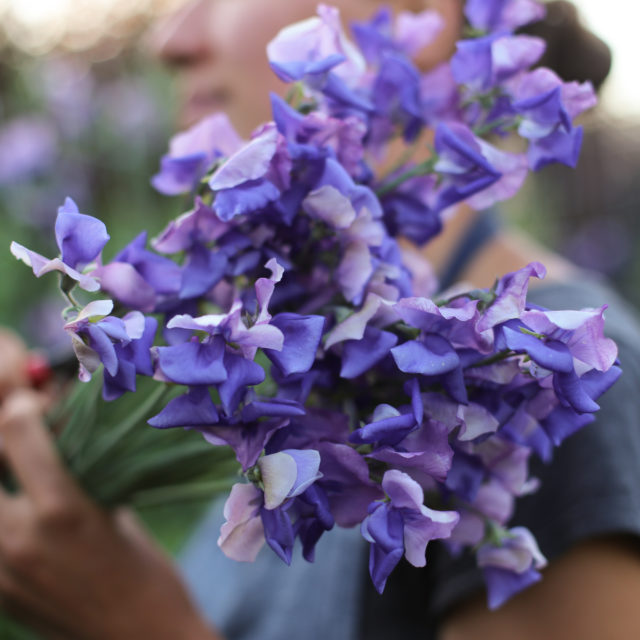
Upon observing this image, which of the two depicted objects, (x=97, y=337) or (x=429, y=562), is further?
(x=429, y=562)

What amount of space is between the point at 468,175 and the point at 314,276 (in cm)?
12

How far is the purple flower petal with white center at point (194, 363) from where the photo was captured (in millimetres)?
352

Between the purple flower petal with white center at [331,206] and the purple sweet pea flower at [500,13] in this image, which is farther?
the purple sweet pea flower at [500,13]

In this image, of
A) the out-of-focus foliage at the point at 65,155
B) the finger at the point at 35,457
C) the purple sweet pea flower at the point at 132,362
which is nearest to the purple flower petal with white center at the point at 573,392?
the purple sweet pea flower at the point at 132,362

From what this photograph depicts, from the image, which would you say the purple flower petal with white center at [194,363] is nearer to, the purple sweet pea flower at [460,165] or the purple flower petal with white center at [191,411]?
the purple flower petal with white center at [191,411]

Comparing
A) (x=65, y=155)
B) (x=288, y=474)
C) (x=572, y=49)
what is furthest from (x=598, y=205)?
(x=288, y=474)

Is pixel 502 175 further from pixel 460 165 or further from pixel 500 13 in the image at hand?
pixel 500 13

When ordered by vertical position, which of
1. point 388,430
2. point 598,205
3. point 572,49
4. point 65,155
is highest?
point 388,430

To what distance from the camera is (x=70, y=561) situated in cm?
73

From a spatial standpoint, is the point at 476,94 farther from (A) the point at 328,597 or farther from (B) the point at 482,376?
(A) the point at 328,597

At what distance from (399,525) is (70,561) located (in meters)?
0.48

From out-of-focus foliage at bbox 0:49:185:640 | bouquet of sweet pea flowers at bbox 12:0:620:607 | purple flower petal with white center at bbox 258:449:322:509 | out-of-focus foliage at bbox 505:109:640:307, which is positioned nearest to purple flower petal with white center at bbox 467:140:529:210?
bouquet of sweet pea flowers at bbox 12:0:620:607

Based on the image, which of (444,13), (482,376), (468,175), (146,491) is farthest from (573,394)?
(444,13)

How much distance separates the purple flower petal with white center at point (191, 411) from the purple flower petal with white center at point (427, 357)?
0.10 metres
